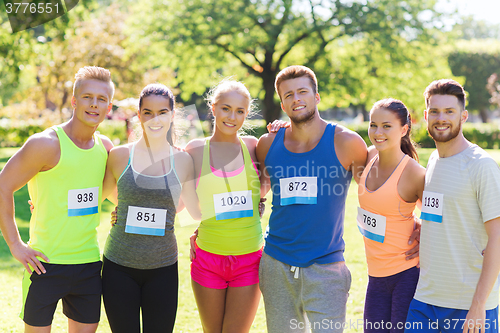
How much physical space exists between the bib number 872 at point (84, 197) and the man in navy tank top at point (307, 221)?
124 cm

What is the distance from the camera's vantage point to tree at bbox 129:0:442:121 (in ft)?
49.9

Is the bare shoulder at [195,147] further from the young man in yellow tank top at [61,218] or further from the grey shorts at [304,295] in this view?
the grey shorts at [304,295]

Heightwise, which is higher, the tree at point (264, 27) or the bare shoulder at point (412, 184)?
the tree at point (264, 27)

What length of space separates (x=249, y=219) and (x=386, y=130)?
1.13 metres

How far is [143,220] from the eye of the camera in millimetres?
2727

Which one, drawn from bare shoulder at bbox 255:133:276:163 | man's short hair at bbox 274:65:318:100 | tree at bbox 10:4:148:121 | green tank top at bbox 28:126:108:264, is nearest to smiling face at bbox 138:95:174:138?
green tank top at bbox 28:126:108:264

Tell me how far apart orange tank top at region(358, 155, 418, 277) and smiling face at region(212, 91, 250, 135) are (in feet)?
3.51

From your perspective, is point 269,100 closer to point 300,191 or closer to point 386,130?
point 386,130

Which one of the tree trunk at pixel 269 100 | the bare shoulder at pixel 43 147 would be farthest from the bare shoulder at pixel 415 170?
the tree trunk at pixel 269 100

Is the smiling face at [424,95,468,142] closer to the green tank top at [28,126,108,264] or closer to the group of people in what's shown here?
the group of people

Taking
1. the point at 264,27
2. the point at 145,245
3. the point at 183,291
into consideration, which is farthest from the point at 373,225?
the point at 264,27

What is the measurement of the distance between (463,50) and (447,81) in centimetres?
3332

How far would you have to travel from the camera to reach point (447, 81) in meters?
2.56

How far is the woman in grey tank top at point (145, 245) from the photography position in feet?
8.89
